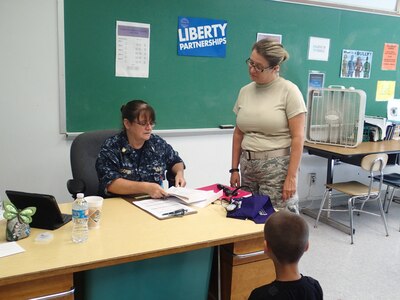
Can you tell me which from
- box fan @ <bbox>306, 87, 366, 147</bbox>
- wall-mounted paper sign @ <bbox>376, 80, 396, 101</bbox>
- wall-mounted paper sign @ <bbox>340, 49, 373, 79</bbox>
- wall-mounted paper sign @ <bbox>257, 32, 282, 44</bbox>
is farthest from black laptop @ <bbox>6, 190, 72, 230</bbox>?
wall-mounted paper sign @ <bbox>376, 80, 396, 101</bbox>

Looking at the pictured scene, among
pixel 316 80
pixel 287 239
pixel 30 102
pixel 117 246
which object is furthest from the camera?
pixel 316 80

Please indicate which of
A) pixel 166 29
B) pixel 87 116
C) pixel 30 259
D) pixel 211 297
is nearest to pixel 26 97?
pixel 87 116

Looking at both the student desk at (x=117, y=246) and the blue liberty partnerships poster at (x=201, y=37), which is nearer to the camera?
the student desk at (x=117, y=246)

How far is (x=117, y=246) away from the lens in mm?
1484

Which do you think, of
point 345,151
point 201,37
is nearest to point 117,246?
point 201,37

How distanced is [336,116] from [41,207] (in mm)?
3004

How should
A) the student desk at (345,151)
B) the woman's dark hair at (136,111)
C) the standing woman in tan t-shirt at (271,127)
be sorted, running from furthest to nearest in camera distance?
the student desk at (345,151) → the standing woman in tan t-shirt at (271,127) → the woman's dark hair at (136,111)

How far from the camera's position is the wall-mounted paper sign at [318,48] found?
3.81 metres

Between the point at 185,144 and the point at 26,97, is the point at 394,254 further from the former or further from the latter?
the point at 26,97

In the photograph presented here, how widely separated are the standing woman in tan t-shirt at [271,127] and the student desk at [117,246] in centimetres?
44

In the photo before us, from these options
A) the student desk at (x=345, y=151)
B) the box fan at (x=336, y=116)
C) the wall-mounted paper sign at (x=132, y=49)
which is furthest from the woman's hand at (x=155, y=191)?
the box fan at (x=336, y=116)

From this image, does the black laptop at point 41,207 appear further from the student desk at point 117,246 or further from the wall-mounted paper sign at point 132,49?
the wall-mounted paper sign at point 132,49

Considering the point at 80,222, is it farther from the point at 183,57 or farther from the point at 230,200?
the point at 183,57

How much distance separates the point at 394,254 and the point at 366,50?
7.10 ft
